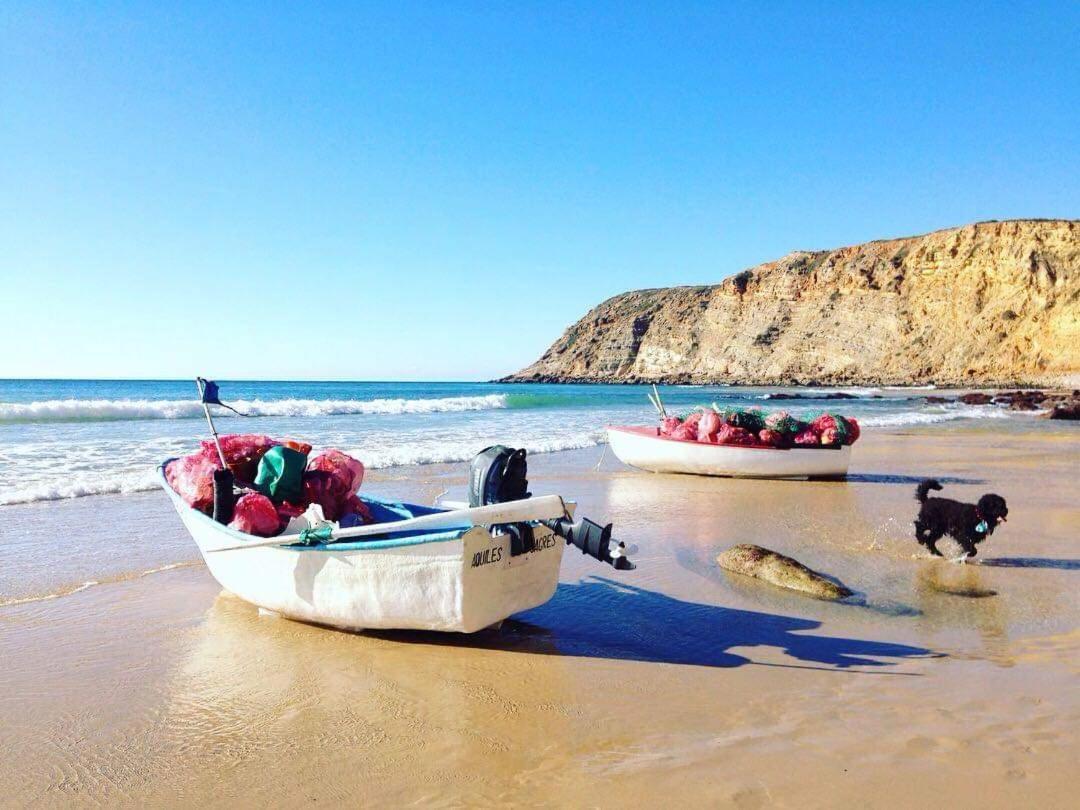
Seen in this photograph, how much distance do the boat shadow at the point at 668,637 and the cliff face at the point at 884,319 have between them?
64876 mm

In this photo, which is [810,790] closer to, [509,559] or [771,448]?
[509,559]

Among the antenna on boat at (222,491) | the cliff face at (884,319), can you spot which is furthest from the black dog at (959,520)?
the cliff face at (884,319)

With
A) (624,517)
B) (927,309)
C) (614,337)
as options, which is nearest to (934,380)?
(927,309)

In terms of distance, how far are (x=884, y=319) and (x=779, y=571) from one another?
261 ft

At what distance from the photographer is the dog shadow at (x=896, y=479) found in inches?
506

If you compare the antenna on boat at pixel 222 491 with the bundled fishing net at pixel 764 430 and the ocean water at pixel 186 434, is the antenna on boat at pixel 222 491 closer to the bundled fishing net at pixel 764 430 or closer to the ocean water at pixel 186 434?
the ocean water at pixel 186 434

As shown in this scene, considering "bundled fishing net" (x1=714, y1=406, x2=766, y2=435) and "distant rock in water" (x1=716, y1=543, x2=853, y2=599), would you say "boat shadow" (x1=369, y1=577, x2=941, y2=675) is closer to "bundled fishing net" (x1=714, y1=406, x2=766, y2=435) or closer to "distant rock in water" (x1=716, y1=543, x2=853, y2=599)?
"distant rock in water" (x1=716, y1=543, x2=853, y2=599)

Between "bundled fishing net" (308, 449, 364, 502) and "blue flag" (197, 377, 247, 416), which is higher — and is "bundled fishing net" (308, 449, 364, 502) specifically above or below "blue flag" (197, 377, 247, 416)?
below

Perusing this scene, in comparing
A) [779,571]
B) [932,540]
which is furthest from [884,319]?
[779,571]

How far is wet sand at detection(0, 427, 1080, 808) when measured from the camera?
3.26 metres

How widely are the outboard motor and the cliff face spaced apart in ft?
216

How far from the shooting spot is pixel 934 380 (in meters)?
70.9

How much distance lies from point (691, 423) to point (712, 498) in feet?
9.39

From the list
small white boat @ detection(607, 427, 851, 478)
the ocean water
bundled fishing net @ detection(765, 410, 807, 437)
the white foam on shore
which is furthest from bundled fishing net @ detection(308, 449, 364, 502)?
bundled fishing net @ detection(765, 410, 807, 437)
